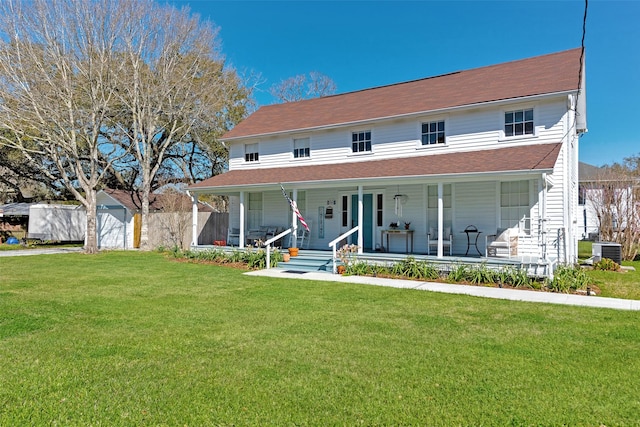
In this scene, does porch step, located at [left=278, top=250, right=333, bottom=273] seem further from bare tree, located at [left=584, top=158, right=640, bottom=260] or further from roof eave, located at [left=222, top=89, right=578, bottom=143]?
bare tree, located at [left=584, top=158, right=640, bottom=260]

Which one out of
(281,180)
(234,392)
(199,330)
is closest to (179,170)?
(281,180)

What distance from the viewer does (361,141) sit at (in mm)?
16484

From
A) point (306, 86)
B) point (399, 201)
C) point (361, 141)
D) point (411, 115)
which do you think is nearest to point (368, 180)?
point (399, 201)

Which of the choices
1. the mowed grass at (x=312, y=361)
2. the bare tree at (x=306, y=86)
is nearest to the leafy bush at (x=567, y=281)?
the mowed grass at (x=312, y=361)

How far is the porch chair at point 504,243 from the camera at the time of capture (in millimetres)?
12106

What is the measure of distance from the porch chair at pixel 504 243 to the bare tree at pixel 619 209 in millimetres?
7355

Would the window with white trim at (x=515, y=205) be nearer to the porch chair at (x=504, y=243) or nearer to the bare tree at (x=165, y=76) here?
the porch chair at (x=504, y=243)

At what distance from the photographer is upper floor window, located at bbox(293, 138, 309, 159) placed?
58.3 feet

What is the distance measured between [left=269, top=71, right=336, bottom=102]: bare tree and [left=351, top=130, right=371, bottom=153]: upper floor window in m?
20.9

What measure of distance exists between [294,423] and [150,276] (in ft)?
32.0

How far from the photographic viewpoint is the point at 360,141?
16.5 metres

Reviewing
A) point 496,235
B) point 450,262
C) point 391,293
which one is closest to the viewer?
point 391,293

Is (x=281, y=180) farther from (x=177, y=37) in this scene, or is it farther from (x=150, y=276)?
(x=177, y=37)

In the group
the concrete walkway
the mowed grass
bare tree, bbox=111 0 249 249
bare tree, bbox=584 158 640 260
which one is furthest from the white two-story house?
bare tree, bbox=111 0 249 249
